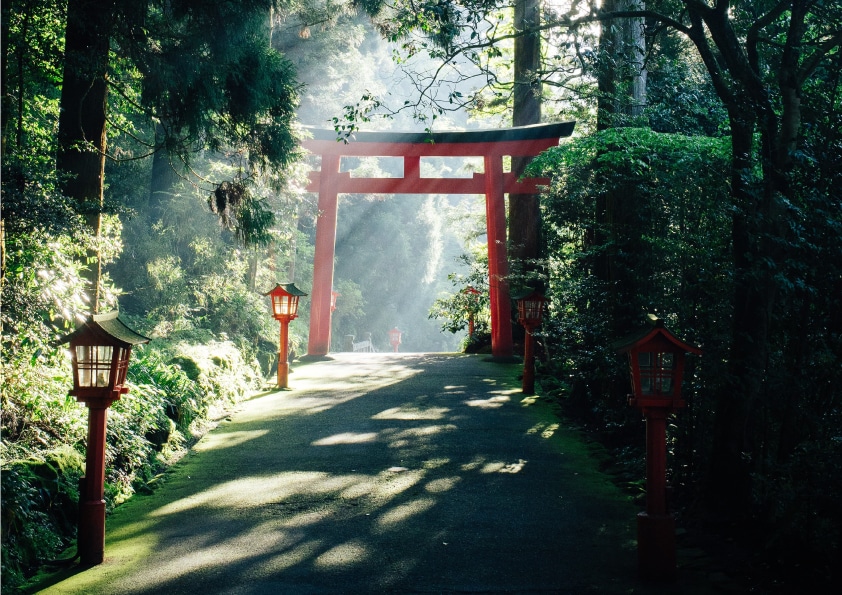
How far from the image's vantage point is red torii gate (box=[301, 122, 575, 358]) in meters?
14.3

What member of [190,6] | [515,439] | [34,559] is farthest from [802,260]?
[190,6]

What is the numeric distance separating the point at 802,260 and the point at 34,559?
16.1 feet

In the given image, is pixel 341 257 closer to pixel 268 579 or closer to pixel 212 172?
pixel 212 172

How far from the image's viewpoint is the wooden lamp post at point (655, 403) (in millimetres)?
4312

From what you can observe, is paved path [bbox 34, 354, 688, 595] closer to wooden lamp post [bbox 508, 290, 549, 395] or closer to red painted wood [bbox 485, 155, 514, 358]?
wooden lamp post [bbox 508, 290, 549, 395]

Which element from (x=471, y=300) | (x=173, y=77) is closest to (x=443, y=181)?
(x=471, y=300)

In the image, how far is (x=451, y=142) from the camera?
14672mm

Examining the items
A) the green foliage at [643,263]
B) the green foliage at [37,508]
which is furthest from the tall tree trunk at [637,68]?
the green foliage at [37,508]

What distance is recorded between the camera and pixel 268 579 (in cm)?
418

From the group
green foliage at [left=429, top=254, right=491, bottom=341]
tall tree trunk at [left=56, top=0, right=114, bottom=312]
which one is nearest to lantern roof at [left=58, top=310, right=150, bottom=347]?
tall tree trunk at [left=56, top=0, right=114, bottom=312]

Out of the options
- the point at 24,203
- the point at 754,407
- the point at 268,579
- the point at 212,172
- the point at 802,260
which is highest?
the point at 212,172

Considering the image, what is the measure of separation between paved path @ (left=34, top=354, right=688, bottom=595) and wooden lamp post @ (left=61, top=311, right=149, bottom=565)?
204mm

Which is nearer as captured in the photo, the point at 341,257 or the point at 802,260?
the point at 802,260

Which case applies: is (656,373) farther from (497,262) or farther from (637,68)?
(497,262)
